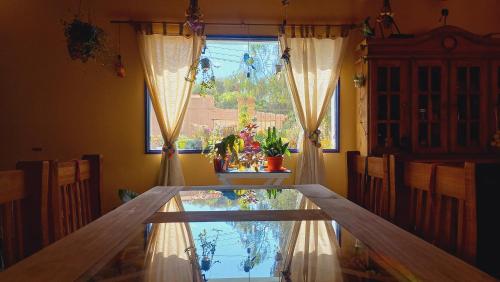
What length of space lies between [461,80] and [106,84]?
3397mm

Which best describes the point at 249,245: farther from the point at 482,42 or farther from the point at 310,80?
the point at 482,42

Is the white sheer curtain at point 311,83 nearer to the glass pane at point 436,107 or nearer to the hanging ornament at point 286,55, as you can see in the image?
the hanging ornament at point 286,55

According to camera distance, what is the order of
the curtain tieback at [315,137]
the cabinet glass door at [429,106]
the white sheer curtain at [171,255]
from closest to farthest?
1. the white sheer curtain at [171,255]
2. the cabinet glass door at [429,106]
3. the curtain tieback at [315,137]

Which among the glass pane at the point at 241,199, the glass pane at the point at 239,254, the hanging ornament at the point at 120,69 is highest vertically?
the hanging ornament at the point at 120,69

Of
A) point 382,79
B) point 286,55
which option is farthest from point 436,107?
point 286,55

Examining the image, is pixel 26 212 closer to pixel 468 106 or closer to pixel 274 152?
pixel 274 152

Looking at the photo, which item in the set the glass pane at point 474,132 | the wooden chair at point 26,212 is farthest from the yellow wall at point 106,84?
the wooden chair at point 26,212

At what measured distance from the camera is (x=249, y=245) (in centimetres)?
102

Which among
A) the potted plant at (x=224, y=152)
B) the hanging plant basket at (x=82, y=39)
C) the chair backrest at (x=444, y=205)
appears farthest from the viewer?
the potted plant at (x=224, y=152)

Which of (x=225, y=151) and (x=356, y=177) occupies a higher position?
(x=225, y=151)

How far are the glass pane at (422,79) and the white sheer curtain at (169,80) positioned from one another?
6.91 feet

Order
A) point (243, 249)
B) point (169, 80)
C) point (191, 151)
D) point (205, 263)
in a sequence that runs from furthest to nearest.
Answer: point (191, 151)
point (169, 80)
point (243, 249)
point (205, 263)

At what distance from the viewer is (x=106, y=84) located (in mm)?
3953

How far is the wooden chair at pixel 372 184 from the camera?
155 centimetres
